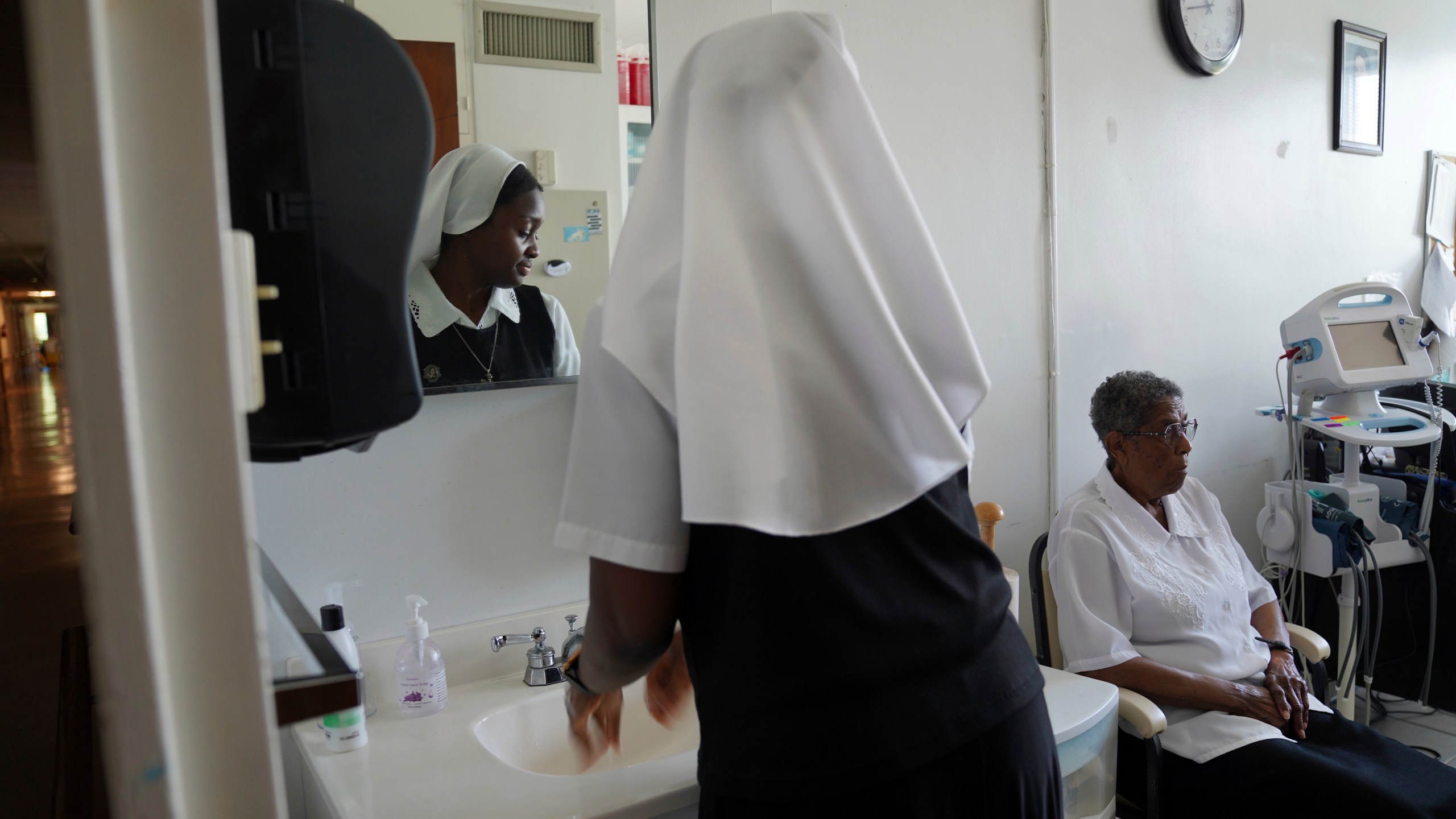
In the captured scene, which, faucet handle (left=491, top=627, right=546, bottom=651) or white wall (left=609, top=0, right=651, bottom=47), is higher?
white wall (left=609, top=0, right=651, bottom=47)

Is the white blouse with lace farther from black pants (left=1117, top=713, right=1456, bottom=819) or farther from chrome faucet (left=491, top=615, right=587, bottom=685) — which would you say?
chrome faucet (left=491, top=615, right=587, bottom=685)

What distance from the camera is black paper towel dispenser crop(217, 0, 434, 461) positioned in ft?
1.55

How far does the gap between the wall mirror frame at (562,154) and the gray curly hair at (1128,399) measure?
1.17 m

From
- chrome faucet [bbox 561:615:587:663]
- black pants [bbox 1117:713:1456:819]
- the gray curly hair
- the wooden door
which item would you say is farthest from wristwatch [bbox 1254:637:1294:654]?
the wooden door

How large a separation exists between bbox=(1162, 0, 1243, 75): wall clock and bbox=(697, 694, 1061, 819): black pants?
2299mm

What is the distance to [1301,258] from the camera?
118 inches

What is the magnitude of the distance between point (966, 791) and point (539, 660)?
839 mm

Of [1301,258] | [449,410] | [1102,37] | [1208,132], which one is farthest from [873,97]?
[1301,258]

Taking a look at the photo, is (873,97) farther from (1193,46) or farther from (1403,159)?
(1403,159)

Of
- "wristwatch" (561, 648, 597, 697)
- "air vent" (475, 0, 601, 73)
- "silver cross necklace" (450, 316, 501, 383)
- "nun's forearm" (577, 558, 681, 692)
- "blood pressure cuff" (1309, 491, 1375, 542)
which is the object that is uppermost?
"air vent" (475, 0, 601, 73)

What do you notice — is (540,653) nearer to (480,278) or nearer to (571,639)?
(571,639)

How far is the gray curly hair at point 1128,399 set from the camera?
192cm

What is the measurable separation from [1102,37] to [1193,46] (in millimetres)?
381

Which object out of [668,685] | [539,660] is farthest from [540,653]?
[668,685]
